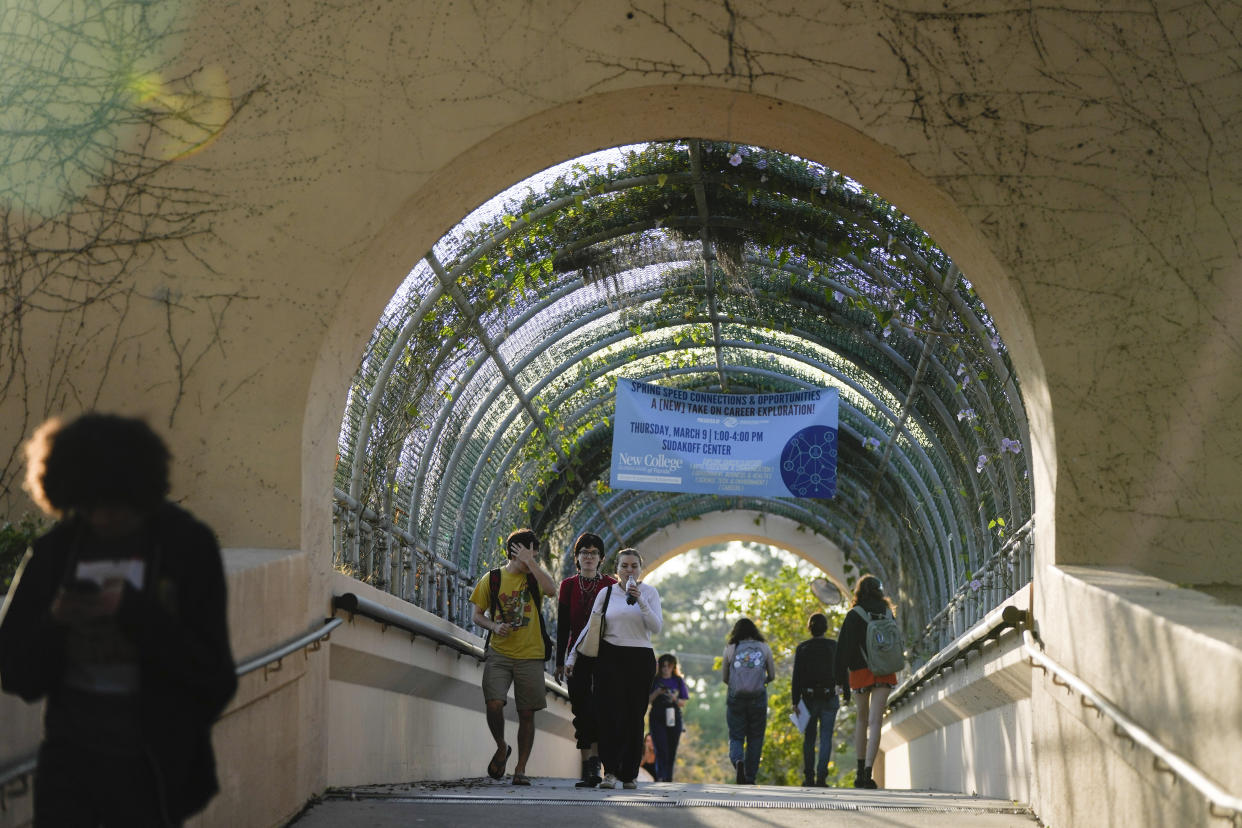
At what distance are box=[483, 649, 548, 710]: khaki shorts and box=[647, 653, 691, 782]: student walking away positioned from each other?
21.6 feet

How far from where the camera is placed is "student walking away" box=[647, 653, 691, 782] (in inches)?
651

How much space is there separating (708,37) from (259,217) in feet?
7.61

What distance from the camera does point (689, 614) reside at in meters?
72.4

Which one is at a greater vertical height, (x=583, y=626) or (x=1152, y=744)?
(x=583, y=626)

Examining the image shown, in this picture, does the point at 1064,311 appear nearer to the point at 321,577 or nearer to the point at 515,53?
the point at 515,53

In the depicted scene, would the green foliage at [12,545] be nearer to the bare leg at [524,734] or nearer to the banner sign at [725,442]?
the bare leg at [524,734]

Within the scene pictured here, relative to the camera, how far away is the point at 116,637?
11.5ft

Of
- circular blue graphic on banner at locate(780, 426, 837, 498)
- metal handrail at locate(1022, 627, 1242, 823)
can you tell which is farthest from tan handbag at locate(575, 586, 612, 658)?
circular blue graphic on banner at locate(780, 426, 837, 498)

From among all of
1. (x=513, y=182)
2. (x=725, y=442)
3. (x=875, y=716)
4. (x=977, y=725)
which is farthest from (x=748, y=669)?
(x=513, y=182)

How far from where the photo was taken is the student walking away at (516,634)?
9859mm

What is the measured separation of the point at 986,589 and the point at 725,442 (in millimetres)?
3124

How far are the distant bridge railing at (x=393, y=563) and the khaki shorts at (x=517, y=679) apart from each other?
117cm

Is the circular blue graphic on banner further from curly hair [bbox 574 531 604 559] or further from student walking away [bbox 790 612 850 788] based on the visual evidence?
curly hair [bbox 574 531 604 559]

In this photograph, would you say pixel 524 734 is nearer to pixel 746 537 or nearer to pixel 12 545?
pixel 12 545
